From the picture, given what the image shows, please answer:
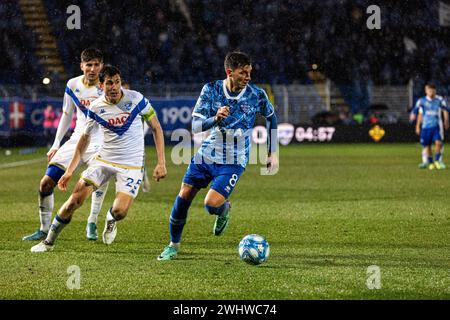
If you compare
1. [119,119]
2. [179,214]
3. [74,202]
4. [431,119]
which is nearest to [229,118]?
[179,214]

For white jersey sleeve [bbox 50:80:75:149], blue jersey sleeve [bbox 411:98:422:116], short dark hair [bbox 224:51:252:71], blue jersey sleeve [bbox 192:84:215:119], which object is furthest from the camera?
blue jersey sleeve [bbox 411:98:422:116]

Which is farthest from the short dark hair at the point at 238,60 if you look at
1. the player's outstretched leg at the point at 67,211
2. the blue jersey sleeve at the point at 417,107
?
the blue jersey sleeve at the point at 417,107

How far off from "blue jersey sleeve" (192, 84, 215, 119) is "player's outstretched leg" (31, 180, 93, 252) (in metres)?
1.44

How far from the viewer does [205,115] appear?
920 centimetres

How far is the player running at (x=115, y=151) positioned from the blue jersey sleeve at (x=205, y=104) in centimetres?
62

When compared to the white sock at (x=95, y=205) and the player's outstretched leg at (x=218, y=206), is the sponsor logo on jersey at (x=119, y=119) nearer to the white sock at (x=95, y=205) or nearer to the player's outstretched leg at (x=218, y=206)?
the player's outstretched leg at (x=218, y=206)

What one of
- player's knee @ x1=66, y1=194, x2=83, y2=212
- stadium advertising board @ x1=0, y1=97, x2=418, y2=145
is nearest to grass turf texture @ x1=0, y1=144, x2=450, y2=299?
player's knee @ x1=66, y1=194, x2=83, y2=212

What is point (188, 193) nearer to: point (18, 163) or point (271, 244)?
point (271, 244)

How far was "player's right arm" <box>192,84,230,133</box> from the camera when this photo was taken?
8.98 metres

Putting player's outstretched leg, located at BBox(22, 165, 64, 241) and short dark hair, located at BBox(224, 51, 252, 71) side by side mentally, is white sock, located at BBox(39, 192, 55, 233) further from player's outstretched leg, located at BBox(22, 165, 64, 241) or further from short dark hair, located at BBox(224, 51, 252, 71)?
short dark hair, located at BBox(224, 51, 252, 71)

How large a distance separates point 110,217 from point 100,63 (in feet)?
5.93

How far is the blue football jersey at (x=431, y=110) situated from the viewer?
23.3 m

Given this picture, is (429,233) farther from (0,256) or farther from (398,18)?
(398,18)
